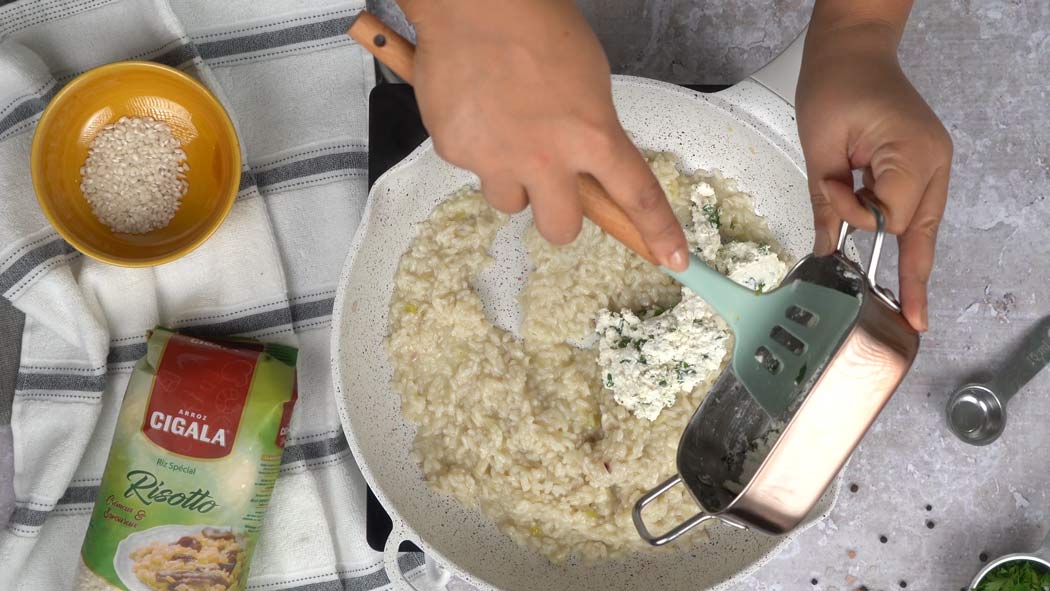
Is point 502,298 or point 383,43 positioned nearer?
point 383,43

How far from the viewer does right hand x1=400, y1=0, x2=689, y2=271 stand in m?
0.90

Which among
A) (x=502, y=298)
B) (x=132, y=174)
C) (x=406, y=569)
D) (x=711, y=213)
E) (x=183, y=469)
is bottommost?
(x=406, y=569)

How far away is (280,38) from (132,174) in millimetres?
363

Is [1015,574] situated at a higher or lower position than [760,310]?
lower

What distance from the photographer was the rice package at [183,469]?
4.56 ft

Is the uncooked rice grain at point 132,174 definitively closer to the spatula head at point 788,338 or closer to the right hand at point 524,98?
the right hand at point 524,98

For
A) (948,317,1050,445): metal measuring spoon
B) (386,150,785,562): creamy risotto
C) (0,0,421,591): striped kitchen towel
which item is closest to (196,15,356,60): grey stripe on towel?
(0,0,421,591): striped kitchen towel

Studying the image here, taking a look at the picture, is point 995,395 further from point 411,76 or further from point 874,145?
point 411,76

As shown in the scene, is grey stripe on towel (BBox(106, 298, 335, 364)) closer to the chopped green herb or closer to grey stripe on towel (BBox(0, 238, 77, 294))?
grey stripe on towel (BBox(0, 238, 77, 294))

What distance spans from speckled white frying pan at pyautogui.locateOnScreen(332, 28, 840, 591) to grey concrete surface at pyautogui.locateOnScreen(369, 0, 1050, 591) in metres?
0.16

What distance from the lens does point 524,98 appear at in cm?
90

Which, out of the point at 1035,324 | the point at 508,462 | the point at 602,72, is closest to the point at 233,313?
the point at 508,462

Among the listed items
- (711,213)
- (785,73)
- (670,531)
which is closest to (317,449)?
(670,531)

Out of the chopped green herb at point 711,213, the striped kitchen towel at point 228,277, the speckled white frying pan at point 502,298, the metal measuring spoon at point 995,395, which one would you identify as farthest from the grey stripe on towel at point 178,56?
the metal measuring spoon at point 995,395
